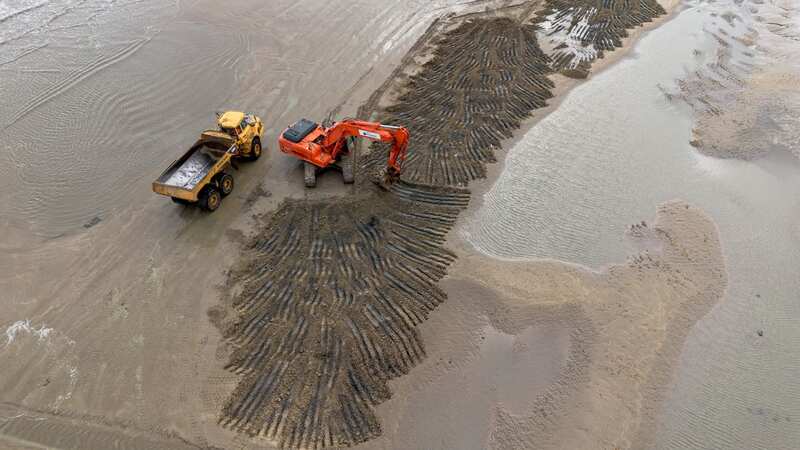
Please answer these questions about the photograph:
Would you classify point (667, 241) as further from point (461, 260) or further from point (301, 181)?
point (301, 181)

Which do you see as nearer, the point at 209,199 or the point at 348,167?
the point at 209,199

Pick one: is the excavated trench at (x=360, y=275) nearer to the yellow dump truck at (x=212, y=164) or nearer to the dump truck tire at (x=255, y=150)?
the yellow dump truck at (x=212, y=164)

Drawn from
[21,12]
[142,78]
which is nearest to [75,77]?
[142,78]

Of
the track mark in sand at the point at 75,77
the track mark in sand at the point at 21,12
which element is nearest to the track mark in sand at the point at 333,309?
the track mark in sand at the point at 75,77

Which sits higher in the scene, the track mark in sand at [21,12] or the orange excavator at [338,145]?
the track mark in sand at [21,12]

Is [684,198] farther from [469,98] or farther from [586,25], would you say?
[586,25]

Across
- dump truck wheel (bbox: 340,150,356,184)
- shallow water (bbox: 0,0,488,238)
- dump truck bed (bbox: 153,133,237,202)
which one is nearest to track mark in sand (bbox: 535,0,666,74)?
shallow water (bbox: 0,0,488,238)

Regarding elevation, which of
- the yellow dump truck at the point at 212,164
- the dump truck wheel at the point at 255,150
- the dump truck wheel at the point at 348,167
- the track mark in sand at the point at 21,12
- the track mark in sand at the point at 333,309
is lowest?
the track mark in sand at the point at 333,309
